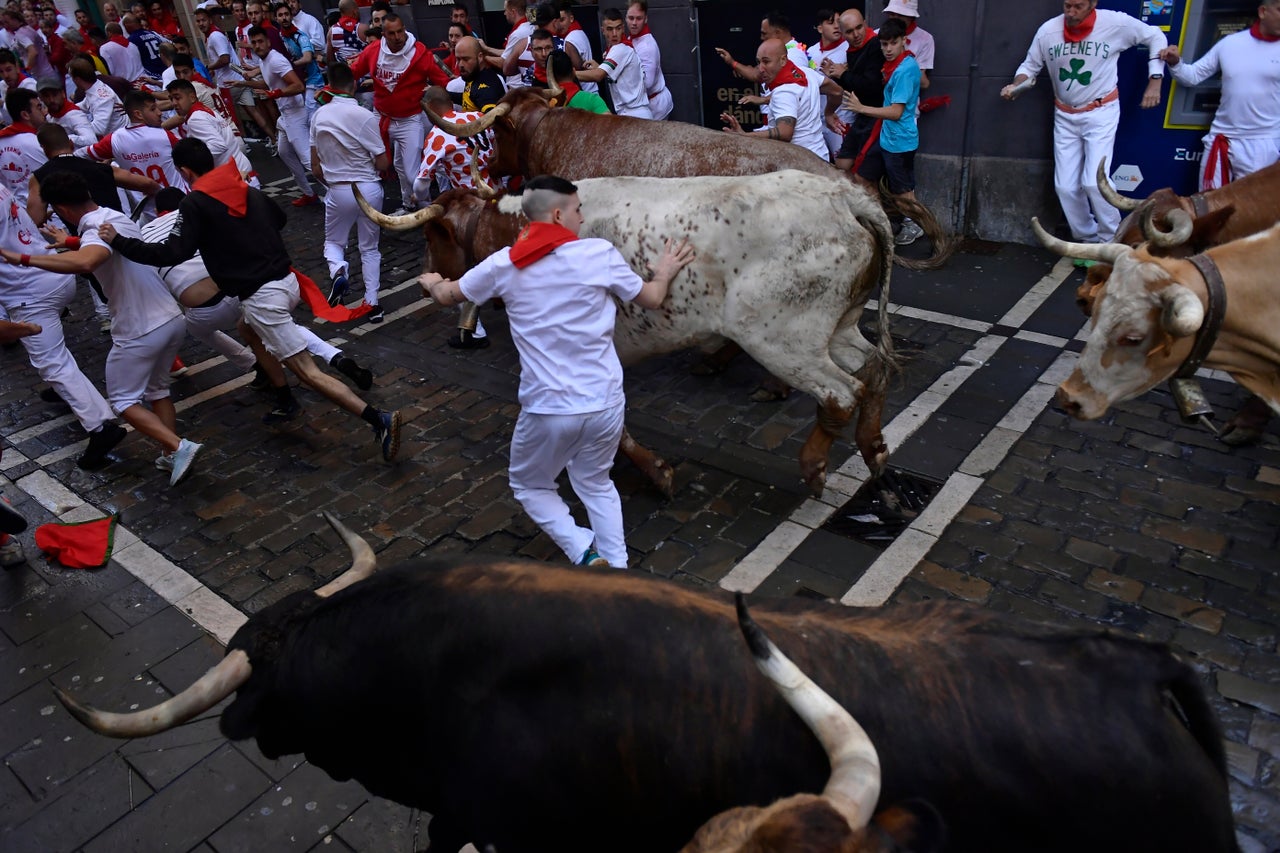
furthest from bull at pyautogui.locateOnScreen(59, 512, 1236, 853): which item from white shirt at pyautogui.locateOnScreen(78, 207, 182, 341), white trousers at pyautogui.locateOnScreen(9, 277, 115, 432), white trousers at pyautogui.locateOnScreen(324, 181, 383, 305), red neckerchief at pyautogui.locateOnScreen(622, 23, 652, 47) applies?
red neckerchief at pyautogui.locateOnScreen(622, 23, 652, 47)

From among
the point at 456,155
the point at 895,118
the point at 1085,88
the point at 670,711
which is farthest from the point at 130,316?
the point at 1085,88

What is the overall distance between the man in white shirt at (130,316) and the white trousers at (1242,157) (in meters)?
8.87

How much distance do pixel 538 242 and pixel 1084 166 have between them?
22.0 feet

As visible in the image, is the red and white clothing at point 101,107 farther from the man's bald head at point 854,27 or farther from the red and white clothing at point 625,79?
the man's bald head at point 854,27

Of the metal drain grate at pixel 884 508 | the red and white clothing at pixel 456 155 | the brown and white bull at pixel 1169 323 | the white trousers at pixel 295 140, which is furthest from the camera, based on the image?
the white trousers at pixel 295 140

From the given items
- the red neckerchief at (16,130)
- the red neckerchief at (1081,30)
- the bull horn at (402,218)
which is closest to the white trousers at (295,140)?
the red neckerchief at (16,130)

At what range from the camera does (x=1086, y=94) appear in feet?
27.8

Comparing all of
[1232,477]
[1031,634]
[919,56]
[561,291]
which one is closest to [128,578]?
[561,291]

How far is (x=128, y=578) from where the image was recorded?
5938 mm

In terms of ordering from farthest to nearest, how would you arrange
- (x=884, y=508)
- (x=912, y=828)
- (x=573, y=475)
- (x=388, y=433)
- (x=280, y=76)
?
(x=280, y=76) < (x=388, y=433) < (x=884, y=508) < (x=573, y=475) < (x=912, y=828)

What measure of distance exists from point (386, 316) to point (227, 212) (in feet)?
10.5

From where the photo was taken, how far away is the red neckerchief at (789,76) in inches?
340

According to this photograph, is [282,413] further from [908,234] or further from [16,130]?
[908,234]

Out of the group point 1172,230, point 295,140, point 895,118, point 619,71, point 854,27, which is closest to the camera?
point 1172,230
